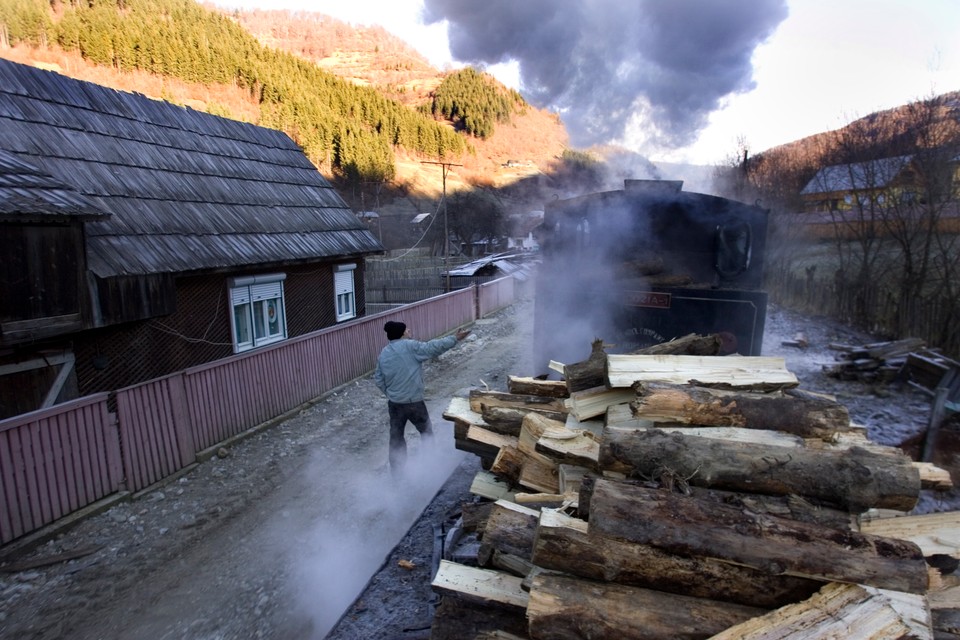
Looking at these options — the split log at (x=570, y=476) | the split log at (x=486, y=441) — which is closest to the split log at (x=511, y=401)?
the split log at (x=486, y=441)

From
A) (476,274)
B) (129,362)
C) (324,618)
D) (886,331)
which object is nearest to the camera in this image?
Answer: (324,618)

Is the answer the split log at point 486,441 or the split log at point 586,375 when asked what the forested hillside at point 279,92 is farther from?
the split log at point 486,441

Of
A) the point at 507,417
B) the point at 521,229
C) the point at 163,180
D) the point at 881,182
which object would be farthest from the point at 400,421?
the point at 521,229

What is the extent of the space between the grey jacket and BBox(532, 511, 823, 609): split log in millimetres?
3608

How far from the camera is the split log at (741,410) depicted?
346 cm

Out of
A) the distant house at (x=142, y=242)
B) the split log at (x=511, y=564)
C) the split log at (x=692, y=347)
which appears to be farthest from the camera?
the distant house at (x=142, y=242)

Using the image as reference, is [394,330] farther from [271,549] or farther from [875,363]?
[875,363]

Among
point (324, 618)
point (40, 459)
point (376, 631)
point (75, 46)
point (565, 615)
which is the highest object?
point (75, 46)

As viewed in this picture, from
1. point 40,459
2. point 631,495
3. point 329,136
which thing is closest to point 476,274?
point 40,459

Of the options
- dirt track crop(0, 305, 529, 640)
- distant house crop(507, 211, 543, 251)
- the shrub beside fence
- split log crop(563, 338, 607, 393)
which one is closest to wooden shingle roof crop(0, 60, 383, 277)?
dirt track crop(0, 305, 529, 640)

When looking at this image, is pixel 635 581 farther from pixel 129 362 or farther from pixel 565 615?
pixel 129 362

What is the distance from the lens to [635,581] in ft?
8.42

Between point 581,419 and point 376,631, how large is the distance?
83.8 inches

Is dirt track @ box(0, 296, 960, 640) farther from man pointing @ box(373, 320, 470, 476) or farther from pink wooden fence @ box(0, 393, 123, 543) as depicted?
man pointing @ box(373, 320, 470, 476)
